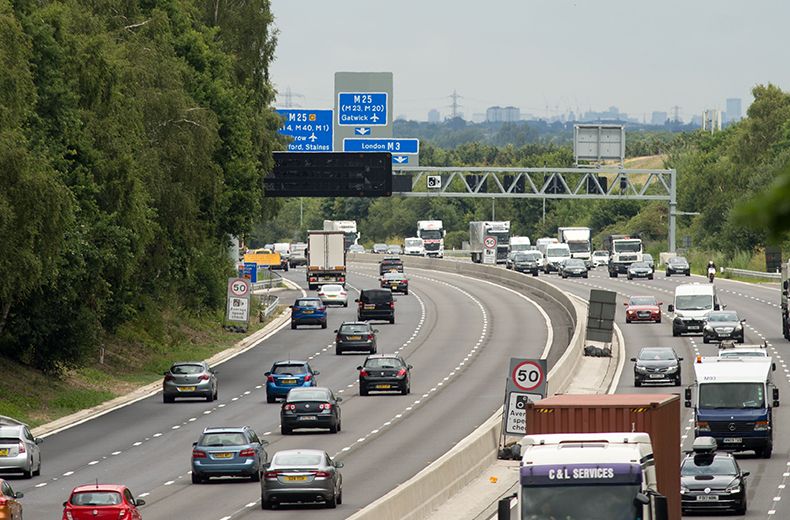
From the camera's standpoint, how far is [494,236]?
145500 mm

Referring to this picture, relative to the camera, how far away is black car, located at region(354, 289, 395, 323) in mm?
89750

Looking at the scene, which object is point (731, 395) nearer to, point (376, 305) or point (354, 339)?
point (354, 339)

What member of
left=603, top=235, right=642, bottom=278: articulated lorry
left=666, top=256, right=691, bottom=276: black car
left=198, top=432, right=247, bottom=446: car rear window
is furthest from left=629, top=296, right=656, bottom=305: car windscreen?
left=198, top=432, right=247, bottom=446: car rear window

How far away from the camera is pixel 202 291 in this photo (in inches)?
3268

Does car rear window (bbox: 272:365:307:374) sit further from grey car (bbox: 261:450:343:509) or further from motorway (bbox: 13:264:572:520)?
grey car (bbox: 261:450:343:509)

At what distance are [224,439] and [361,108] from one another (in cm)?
6846

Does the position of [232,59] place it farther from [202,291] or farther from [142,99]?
[142,99]

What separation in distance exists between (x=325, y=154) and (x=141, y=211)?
132 ft

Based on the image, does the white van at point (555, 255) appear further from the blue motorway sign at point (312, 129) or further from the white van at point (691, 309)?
the white van at point (691, 309)

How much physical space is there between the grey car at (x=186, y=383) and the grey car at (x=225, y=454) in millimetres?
19812

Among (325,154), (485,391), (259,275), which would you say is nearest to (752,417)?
(485,391)

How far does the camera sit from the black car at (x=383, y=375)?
202ft

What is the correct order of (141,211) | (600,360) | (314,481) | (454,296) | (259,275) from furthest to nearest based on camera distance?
(259,275), (454,296), (600,360), (141,211), (314,481)

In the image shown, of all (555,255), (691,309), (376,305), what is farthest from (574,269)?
(691,309)
